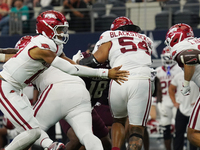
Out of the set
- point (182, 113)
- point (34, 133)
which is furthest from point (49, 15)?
point (182, 113)

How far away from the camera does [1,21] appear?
1109cm

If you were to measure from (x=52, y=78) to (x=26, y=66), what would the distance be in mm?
494

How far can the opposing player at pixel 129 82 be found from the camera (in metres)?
5.27

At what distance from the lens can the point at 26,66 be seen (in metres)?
4.77

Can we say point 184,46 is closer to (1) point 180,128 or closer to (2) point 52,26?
(2) point 52,26

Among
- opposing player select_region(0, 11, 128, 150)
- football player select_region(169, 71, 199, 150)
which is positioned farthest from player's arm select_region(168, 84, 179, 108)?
opposing player select_region(0, 11, 128, 150)

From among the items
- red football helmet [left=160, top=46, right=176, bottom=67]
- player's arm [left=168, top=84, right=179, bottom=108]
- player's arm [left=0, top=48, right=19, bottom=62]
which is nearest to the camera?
player's arm [left=0, top=48, right=19, bottom=62]

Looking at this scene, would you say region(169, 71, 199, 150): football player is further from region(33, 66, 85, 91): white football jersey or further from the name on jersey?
region(33, 66, 85, 91): white football jersey

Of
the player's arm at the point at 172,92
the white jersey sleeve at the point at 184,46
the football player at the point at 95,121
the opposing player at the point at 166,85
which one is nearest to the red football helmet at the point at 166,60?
the opposing player at the point at 166,85

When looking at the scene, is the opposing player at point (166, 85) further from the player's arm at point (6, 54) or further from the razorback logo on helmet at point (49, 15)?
the razorback logo on helmet at point (49, 15)

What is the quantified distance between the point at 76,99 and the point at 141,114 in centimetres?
83

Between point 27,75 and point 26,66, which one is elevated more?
point 26,66

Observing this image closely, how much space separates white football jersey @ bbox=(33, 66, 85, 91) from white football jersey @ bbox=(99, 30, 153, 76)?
0.53m

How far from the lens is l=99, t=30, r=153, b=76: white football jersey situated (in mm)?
5379
